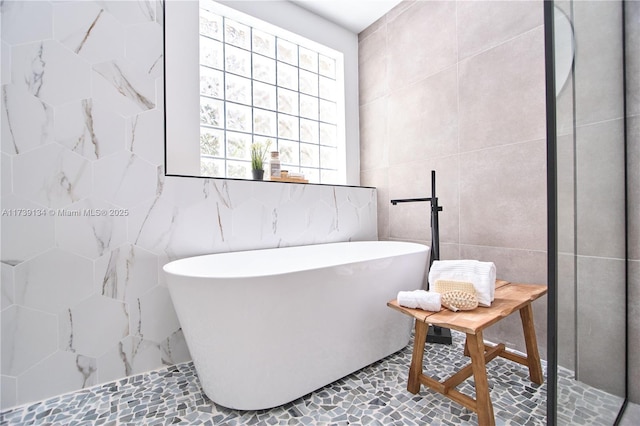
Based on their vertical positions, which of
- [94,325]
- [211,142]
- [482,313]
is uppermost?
[211,142]

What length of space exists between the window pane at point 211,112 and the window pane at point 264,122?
0.90ft

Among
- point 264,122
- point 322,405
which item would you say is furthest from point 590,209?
point 264,122

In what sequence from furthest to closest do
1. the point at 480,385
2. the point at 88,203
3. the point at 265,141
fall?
the point at 265,141 → the point at 88,203 → the point at 480,385

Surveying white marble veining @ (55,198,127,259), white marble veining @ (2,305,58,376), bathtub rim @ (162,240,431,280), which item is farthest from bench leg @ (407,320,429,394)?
white marble veining @ (2,305,58,376)

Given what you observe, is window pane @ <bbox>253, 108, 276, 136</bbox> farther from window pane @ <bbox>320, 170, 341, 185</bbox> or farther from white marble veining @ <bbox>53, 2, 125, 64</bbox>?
white marble veining @ <bbox>53, 2, 125, 64</bbox>

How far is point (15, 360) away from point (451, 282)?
6.43 ft

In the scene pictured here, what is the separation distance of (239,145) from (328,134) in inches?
34.6

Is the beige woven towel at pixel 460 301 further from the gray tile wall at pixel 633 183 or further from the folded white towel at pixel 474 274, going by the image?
the gray tile wall at pixel 633 183

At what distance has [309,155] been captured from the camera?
274 cm

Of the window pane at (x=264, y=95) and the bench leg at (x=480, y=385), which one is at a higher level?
the window pane at (x=264, y=95)

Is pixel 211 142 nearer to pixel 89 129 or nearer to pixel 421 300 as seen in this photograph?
pixel 89 129

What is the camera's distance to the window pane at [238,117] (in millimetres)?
2342

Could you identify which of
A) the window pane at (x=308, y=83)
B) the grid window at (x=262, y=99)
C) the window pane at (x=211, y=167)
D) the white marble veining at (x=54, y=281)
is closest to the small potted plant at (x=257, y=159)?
the grid window at (x=262, y=99)

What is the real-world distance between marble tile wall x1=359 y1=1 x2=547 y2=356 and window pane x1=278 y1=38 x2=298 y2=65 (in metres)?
0.70
